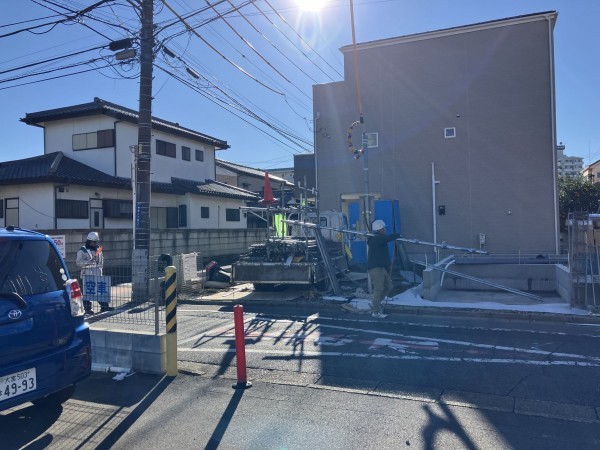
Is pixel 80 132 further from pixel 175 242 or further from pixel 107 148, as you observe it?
pixel 175 242

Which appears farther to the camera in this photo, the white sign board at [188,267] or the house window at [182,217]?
the house window at [182,217]

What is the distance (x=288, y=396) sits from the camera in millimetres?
4707

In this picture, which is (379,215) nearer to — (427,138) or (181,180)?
(427,138)

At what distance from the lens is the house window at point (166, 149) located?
22.3 m

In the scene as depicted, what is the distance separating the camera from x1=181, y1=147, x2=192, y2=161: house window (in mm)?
24142

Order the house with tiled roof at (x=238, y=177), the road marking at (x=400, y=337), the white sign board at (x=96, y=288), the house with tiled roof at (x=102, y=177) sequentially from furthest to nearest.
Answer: the house with tiled roof at (x=238, y=177), the house with tiled roof at (x=102, y=177), the white sign board at (x=96, y=288), the road marking at (x=400, y=337)

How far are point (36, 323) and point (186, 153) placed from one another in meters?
21.5

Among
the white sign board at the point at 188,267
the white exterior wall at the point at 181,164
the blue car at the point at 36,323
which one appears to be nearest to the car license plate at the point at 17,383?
the blue car at the point at 36,323

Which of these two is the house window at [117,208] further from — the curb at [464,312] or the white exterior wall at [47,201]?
the curb at [464,312]

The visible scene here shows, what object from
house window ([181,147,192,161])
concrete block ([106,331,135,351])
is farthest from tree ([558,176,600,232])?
concrete block ([106,331,135,351])

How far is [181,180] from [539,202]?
16.4m

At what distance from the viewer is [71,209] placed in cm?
1752

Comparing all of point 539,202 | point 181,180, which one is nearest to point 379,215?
point 539,202

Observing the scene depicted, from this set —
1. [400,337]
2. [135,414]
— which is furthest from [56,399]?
[400,337]
